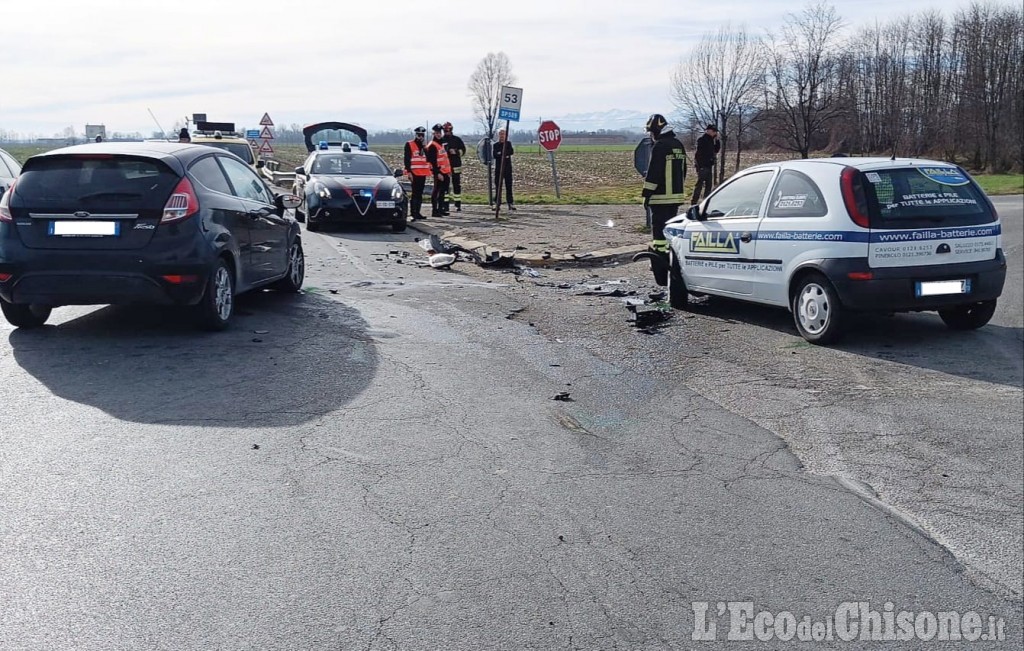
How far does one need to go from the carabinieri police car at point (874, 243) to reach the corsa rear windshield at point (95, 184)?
5385 millimetres

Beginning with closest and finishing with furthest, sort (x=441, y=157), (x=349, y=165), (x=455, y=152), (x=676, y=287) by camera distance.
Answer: (x=676, y=287) < (x=349, y=165) < (x=441, y=157) < (x=455, y=152)

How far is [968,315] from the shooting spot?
9500 mm

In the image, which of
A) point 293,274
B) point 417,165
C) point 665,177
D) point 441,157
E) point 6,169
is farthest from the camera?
point 441,157

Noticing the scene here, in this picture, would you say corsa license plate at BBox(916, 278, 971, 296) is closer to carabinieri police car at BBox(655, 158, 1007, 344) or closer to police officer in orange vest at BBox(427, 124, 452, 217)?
carabinieri police car at BBox(655, 158, 1007, 344)

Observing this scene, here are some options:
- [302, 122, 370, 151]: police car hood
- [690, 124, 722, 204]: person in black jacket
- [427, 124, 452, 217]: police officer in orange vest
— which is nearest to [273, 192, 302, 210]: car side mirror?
[427, 124, 452, 217]: police officer in orange vest

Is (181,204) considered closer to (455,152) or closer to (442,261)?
(442,261)

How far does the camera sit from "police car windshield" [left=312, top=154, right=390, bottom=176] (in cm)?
2053

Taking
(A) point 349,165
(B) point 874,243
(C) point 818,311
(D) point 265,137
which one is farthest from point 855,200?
(D) point 265,137

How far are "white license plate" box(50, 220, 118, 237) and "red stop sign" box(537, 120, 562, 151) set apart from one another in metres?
18.3

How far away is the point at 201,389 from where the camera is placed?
7195 millimetres

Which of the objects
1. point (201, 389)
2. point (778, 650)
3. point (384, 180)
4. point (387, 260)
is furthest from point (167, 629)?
point (384, 180)

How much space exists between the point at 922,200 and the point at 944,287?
A: 76cm

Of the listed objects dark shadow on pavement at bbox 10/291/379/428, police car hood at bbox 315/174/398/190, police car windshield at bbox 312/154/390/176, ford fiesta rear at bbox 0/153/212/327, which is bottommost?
dark shadow on pavement at bbox 10/291/379/428

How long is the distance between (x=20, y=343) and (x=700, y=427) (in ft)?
18.4
